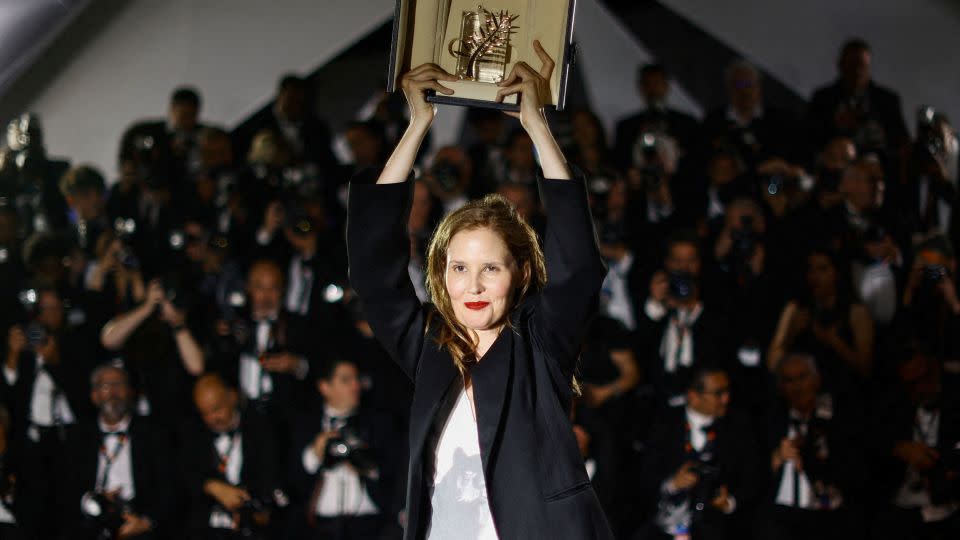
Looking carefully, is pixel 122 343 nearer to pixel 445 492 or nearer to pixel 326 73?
pixel 326 73

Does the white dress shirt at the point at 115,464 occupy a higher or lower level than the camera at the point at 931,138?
lower

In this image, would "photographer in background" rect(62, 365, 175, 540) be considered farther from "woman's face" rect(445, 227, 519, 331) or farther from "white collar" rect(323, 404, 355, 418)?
"woman's face" rect(445, 227, 519, 331)

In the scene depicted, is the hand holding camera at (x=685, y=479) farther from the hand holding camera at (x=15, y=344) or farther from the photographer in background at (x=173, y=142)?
the hand holding camera at (x=15, y=344)

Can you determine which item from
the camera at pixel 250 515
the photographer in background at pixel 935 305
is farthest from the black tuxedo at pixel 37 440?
the photographer in background at pixel 935 305

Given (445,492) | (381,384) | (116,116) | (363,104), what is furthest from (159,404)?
(445,492)

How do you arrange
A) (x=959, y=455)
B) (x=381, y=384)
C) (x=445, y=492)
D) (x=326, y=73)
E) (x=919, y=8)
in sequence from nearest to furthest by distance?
(x=445, y=492), (x=959, y=455), (x=381, y=384), (x=919, y=8), (x=326, y=73)

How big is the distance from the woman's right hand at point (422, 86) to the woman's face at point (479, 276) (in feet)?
0.76

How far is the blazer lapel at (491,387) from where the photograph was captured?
74.4 inches

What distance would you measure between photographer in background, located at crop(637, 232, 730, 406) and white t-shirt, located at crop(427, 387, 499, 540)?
2.70 m

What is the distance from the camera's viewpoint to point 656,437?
449 cm

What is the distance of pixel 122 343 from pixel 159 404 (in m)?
0.33

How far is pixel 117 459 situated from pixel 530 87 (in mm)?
3289

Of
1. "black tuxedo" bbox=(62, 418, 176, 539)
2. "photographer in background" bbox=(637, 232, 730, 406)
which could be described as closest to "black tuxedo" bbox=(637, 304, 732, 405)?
"photographer in background" bbox=(637, 232, 730, 406)

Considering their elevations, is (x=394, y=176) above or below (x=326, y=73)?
below
